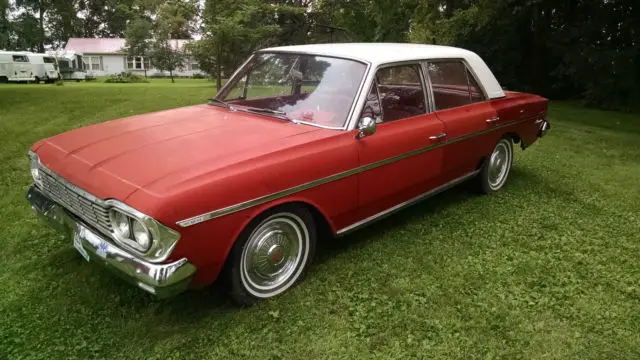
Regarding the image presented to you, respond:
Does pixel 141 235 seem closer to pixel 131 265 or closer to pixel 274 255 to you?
pixel 131 265

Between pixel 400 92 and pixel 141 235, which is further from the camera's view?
pixel 400 92

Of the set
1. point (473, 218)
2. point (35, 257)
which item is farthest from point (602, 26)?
point (35, 257)

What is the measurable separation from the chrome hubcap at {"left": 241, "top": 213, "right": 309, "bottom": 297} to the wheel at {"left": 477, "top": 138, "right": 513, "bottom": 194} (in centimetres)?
269

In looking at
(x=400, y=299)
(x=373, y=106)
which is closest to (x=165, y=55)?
(x=373, y=106)

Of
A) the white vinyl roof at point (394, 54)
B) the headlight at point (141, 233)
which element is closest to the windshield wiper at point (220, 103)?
the white vinyl roof at point (394, 54)

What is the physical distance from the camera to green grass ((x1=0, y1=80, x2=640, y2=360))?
2775mm

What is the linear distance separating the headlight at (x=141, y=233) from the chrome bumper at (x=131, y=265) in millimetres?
59

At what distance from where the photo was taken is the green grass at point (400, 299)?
278 cm

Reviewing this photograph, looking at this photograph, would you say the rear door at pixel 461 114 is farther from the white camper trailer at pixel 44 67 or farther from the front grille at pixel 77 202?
the white camper trailer at pixel 44 67

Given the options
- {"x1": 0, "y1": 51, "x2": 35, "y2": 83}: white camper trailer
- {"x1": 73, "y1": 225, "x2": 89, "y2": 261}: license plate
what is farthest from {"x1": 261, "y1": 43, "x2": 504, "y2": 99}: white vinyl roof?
{"x1": 0, "y1": 51, "x2": 35, "y2": 83}: white camper trailer

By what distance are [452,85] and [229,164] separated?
8.69 feet

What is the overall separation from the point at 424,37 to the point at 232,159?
38.9 ft

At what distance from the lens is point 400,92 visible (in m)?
3.96

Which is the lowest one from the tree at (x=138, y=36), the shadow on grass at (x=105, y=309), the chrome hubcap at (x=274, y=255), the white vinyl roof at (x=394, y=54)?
the shadow on grass at (x=105, y=309)
